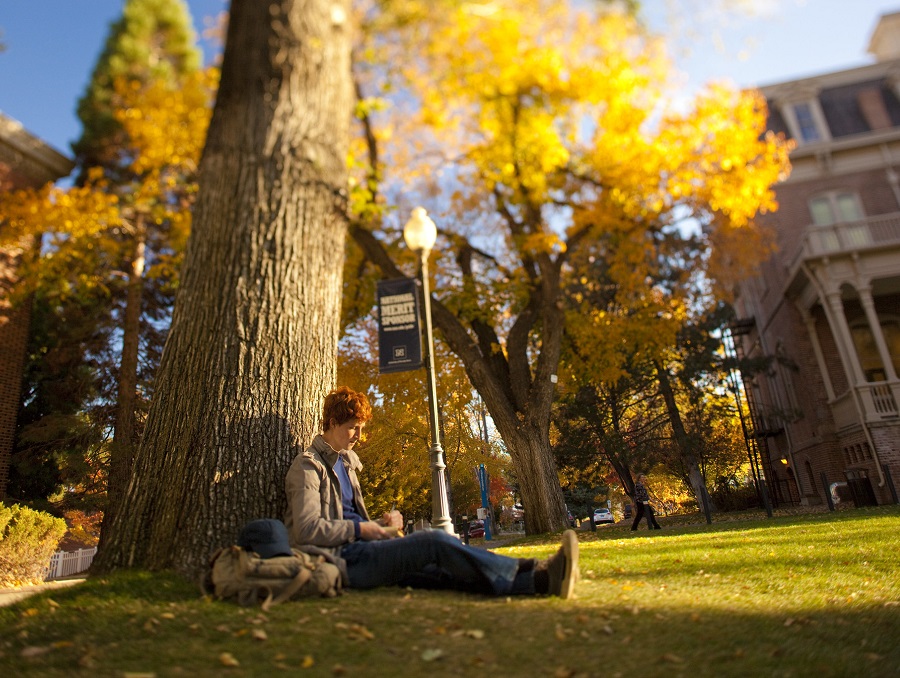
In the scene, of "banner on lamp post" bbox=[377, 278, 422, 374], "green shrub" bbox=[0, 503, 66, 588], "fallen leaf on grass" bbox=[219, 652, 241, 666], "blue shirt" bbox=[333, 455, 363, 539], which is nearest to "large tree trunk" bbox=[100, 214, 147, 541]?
"green shrub" bbox=[0, 503, 66, 588]

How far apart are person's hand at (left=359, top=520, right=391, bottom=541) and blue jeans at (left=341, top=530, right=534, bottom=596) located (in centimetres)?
5

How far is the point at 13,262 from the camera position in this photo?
51.8 ft

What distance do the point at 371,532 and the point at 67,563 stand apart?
17474 millimetres

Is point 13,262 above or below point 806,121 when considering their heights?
below

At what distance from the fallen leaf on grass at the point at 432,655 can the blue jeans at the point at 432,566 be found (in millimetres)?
1088

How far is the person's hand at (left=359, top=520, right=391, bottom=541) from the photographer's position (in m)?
3.70

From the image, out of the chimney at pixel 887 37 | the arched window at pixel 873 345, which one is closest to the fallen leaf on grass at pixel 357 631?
the arched window at pixel 873 345

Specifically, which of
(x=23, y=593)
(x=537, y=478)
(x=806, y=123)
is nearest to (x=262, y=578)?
(x=23, y=593)

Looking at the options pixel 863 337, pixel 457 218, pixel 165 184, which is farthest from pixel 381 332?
pixel 863 337

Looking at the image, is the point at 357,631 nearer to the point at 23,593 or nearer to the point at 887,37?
the point at 23,593

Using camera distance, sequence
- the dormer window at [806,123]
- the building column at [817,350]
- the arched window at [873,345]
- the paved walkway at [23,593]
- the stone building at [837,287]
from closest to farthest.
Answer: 1. the paved walkway at [23,593]
2. the stone building at [837,287]
3. the arched window at [873,345]
4. the building column at [817,350]
5. the dormer window at [806,123]

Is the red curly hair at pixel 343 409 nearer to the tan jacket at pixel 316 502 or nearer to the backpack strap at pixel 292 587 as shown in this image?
the tan jacket at pixel 316 502

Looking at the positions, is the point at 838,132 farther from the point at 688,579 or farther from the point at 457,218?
the point at 688,579

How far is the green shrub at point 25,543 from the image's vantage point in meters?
10.8
